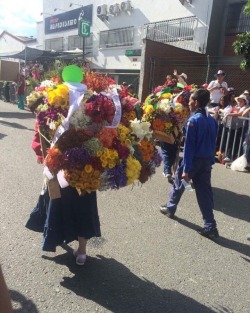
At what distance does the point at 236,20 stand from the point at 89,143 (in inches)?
687

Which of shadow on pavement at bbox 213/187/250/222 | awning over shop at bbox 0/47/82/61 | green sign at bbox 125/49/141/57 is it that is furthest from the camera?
awning over shop at bbox 0/47/82/61

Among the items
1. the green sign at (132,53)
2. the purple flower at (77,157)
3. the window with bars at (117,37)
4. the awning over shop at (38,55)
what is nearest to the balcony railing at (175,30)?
the green sign at (132,53)

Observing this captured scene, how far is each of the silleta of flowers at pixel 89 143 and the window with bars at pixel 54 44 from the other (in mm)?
32687

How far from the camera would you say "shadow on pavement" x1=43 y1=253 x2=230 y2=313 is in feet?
10.0

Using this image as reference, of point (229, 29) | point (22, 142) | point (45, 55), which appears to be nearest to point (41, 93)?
point (22, 142)

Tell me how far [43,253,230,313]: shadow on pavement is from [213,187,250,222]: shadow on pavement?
96.8 inches

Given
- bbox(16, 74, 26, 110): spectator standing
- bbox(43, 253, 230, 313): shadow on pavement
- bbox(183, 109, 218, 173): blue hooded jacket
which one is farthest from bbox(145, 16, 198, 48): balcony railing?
bbox(43, 253, 230, 313): shadow on pavement

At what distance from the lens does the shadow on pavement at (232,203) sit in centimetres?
543

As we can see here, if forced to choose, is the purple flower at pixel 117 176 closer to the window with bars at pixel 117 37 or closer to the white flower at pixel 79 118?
the white flower at pixel 79 118

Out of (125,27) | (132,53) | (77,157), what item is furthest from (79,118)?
(125,27)

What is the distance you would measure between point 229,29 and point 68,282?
1798cm

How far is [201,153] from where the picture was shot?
4469 mm

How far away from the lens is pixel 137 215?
500 centimetres

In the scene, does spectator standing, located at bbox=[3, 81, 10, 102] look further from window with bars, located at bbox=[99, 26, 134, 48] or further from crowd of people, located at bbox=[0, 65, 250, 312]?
crowd of people, located at bbox=[0, 65, 250, 312]
